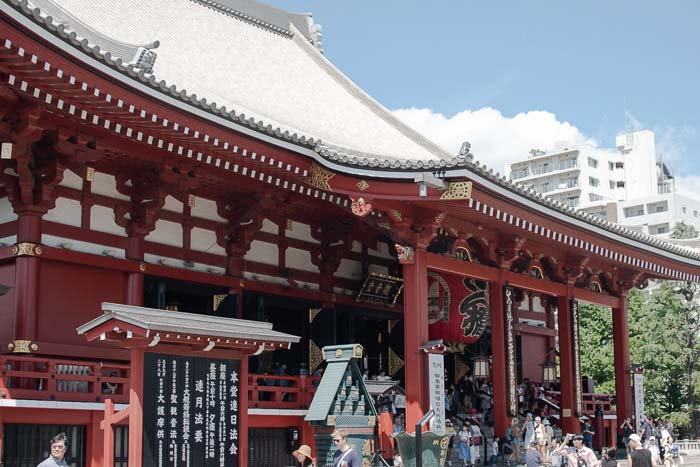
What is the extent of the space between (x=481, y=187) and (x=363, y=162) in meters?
2.18

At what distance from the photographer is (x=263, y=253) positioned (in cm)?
1925

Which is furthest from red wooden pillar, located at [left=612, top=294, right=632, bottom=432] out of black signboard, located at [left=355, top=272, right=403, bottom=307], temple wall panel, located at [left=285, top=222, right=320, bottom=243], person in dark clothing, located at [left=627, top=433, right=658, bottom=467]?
Answer: person in dark clothing, located at [left=627, top=433, right=658, bottom=467]

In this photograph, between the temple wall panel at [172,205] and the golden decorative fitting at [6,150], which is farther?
the temple wall panel at [172,205]

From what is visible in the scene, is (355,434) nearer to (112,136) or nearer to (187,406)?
(187,406)

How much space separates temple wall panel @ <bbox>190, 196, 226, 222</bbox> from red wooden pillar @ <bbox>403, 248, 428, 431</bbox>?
13.2 feet

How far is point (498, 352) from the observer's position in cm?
1984

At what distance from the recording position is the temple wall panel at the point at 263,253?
18969mm

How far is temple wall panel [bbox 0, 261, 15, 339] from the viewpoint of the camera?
48.0 ft

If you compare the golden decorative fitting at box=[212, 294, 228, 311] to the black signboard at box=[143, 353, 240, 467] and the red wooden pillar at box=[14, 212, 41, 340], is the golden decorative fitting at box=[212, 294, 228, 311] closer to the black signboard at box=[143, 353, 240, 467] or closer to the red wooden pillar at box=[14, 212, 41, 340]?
the red wooden pillar at box=[14, 212, 41, 340]

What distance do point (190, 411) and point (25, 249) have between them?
476 cm

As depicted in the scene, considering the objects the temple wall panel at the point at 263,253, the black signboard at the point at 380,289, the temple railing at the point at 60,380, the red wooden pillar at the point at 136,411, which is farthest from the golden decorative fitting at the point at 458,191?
the red wooden pillar at the point at 136,411

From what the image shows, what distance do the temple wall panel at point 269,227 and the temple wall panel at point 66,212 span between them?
4644mm

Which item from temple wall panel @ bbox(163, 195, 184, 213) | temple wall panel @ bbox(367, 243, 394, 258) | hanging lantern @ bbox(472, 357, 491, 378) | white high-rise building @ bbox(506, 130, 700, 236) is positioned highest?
white high-rise building @ bbox(506, 130, 700, 236)

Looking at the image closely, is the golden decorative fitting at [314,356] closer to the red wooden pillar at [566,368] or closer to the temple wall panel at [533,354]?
the red wooden pillar at [566,368]
